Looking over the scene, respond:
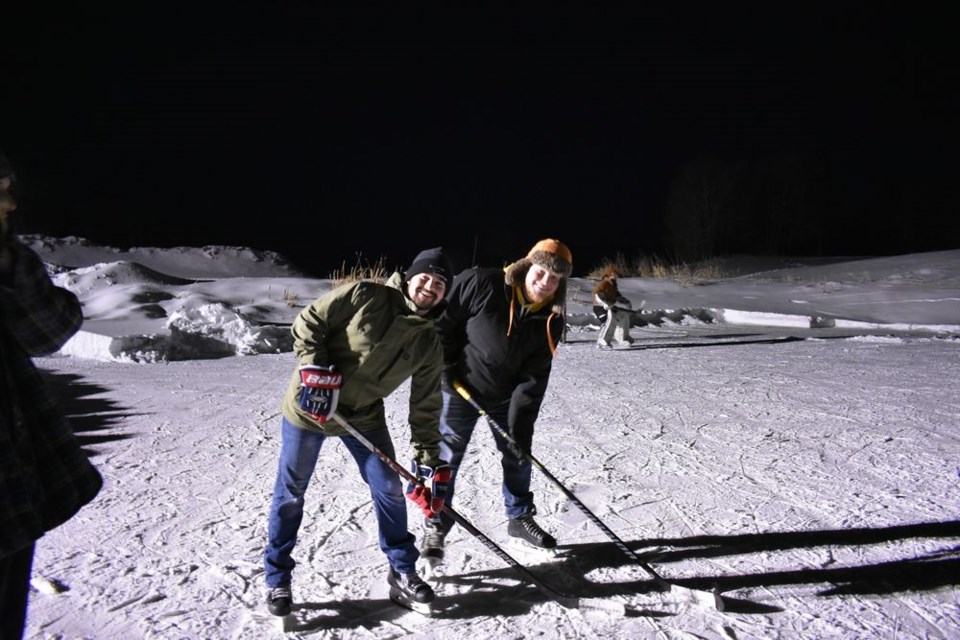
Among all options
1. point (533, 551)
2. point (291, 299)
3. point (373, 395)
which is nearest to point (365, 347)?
point (373, 395)

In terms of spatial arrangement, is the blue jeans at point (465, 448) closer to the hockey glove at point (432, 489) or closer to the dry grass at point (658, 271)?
the hockey glove at point (432, 489)

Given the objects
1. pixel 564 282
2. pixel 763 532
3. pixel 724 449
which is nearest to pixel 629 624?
pixel 763 532

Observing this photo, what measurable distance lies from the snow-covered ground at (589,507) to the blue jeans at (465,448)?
24cm

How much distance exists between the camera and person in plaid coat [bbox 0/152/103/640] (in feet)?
4.53

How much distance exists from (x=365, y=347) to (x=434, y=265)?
0.43 metres

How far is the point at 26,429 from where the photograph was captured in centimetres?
146

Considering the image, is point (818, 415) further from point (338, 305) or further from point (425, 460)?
point (338, 305)

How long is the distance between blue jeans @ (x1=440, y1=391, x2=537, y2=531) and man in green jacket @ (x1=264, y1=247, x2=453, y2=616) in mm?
401

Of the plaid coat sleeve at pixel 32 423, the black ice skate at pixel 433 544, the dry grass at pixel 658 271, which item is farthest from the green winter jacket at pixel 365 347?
the dry grass at pixel 658 271

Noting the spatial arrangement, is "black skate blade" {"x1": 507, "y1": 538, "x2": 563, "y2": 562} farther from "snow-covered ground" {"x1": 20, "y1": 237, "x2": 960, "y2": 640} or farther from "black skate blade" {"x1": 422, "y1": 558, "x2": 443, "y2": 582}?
"black skate blade" {"x1": 422, "y1": 558, "x2": 443, "y2": 582}

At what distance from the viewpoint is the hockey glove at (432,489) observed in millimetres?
2691

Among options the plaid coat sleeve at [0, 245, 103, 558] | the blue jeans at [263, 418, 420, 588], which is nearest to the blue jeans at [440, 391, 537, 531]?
the blue jeans at [263, 418, 420, 588]

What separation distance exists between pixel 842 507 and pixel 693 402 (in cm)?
278

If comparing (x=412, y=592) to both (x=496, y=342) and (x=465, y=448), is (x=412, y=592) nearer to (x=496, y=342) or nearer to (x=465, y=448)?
(x=465, y=448)
